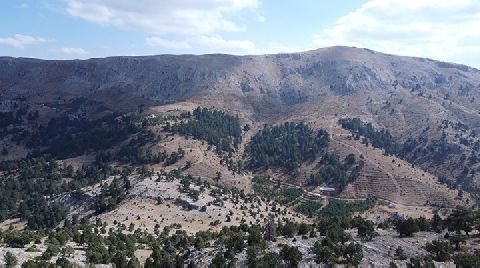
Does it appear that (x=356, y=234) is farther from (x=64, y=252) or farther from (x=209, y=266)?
(x=64, y=252)

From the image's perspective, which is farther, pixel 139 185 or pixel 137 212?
pixel 139 185

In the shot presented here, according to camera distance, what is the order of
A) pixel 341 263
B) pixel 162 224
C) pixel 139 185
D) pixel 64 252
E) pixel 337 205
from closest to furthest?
1. pixel 341 263
2. pixel 64 252
3. pixel 162 224
4. pixel 139 185
5. pixel 337 205

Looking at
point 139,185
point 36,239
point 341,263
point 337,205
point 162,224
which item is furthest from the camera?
point 337,205

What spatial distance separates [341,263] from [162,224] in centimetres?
7389

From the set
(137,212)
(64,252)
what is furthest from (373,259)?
(137,212)

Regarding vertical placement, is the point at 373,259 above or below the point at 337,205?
above

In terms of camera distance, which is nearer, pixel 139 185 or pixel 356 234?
pixel 356 234

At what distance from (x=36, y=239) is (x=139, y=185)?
78310 millimetres

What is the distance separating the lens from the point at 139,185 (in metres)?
171

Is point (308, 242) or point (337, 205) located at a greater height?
point (308, 242)

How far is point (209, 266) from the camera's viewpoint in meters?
80.9

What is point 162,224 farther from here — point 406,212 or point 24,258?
point 406,212

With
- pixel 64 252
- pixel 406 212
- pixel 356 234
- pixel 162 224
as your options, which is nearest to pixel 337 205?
pixel 406 212

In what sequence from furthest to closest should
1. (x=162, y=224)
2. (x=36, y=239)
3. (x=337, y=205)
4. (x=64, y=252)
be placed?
(x=337, y=205)
(x=162, y=224)
(x=36, y=239)
(x=64, y=252)
